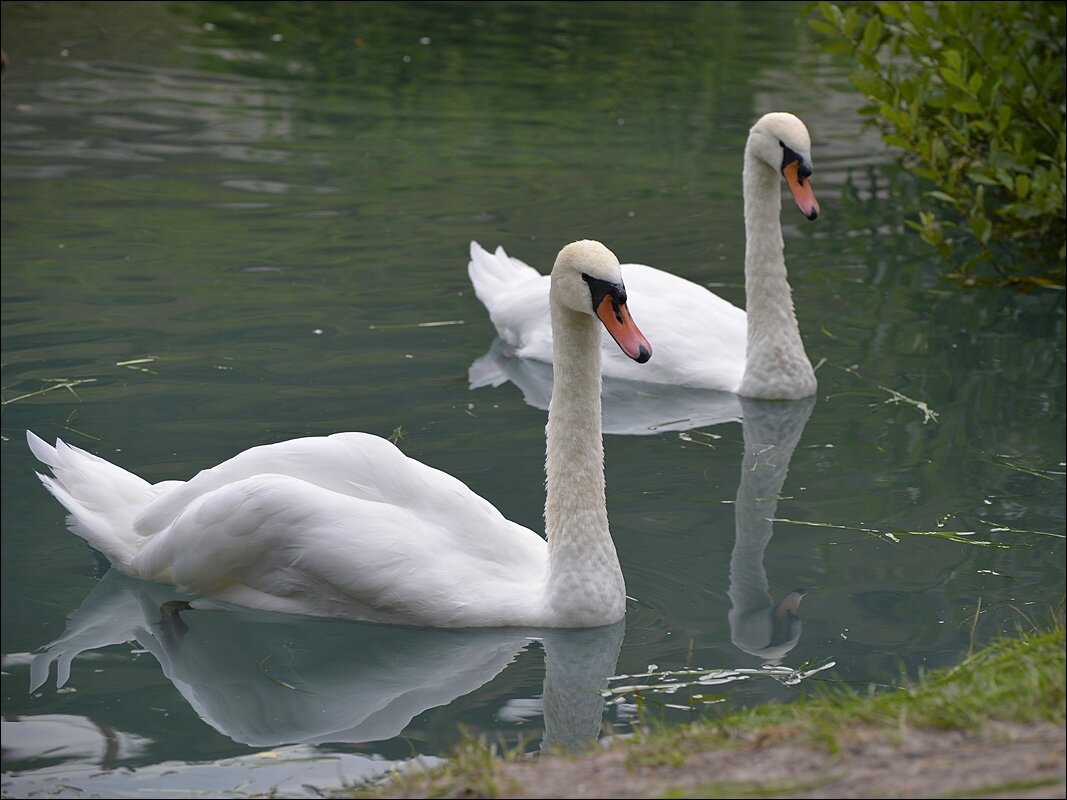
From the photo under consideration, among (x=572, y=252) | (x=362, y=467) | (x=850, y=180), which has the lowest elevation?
(x=850, y=180)

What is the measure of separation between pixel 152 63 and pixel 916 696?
16.5m

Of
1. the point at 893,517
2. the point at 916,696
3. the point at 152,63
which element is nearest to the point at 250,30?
the point at 152,63

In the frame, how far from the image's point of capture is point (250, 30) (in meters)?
22.0

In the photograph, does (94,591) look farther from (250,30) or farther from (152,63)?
(250,30)

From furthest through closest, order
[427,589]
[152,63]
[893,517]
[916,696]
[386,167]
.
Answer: [152,63] < [386,167] < [893,517] < [427,589] < [916,696]

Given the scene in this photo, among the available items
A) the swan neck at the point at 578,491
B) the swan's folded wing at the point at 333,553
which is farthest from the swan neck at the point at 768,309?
the swan's folded wing at the point at 333,553

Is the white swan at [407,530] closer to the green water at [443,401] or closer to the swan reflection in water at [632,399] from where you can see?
the green water at [443,401]

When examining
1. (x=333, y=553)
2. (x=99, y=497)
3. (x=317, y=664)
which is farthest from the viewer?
(x=99, y=497)

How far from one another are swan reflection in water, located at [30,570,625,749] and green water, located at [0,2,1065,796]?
15 mm

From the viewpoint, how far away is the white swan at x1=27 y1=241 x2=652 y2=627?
17.8 feet

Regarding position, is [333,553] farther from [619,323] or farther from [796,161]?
[796,161]

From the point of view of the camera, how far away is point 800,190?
328 inches

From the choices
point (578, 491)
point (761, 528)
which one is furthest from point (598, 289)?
point (761, 528)

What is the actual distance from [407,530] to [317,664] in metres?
0.54
